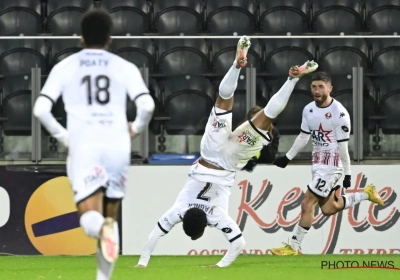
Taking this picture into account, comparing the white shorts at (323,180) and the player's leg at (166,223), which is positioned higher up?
the white shorts at (323,180)

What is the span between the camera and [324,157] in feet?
40.4

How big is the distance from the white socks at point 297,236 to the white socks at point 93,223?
649 cm

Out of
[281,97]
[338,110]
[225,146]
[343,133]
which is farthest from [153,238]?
[338,110]

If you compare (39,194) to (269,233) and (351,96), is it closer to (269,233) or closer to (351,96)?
(269,233)

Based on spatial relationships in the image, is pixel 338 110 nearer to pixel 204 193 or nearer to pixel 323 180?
pixel 323 180

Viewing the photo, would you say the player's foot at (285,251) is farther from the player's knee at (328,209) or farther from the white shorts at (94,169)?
the white shorts at (94,169)

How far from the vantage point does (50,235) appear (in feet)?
43.4

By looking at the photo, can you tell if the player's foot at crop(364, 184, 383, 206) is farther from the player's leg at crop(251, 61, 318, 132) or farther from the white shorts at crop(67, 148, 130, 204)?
the white shorts at crop(67, 148, 130, 204)

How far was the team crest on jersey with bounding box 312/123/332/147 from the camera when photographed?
40.0 feet

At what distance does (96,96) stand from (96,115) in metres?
0.13

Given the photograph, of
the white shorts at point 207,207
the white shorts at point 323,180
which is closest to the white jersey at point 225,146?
the white shorts at point 207,207

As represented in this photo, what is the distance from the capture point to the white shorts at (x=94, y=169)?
6430mm

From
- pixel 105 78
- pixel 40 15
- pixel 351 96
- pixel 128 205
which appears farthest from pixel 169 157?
pixel 105 78

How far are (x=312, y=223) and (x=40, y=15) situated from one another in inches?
218
